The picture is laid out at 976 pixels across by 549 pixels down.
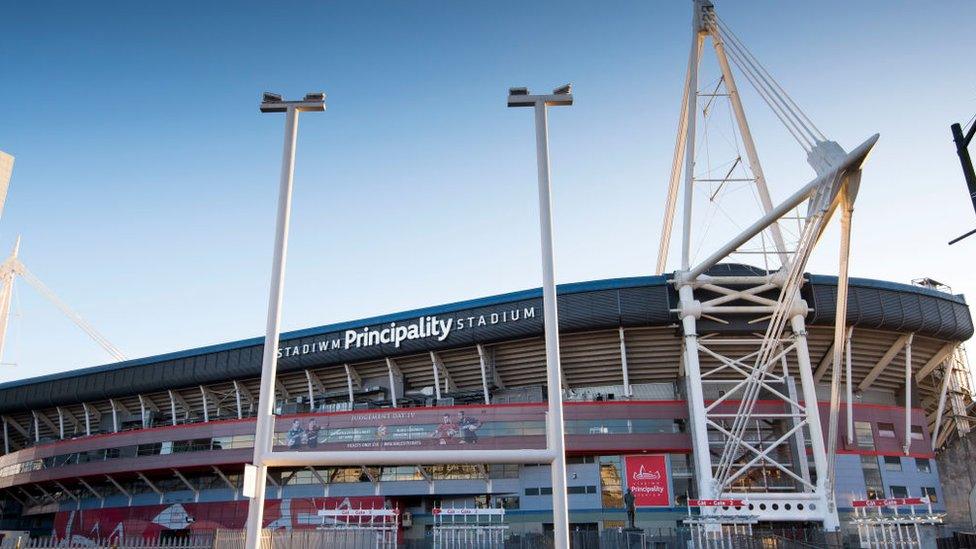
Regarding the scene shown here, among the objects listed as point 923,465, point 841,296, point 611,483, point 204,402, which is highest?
point 204,402

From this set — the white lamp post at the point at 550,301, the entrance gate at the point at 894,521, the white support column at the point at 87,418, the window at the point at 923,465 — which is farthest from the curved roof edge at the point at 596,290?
the white lamp post at the point at 550,301

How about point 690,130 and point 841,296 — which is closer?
point 841,296

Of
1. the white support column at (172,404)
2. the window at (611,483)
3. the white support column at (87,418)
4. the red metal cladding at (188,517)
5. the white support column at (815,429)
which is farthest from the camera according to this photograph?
the white support column at (87,418)

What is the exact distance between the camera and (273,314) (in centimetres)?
1389

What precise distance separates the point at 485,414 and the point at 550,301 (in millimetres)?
34936

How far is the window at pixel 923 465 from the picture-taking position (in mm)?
45312

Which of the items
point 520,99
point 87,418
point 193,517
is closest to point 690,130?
point 520,99

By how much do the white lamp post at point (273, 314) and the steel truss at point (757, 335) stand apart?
24.7 meters

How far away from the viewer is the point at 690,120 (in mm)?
41625

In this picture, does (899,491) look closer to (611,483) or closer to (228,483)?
(611,483)

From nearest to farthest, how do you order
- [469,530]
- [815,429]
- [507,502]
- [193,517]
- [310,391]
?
[815,429] → [469,530] → [507,502] → [193,517] → [310,391]

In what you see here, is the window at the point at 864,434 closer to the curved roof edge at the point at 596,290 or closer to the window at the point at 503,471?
the curved roof edge at the point at 596,290

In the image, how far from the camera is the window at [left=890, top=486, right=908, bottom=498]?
143 feet

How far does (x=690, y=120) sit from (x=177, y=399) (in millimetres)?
49680
